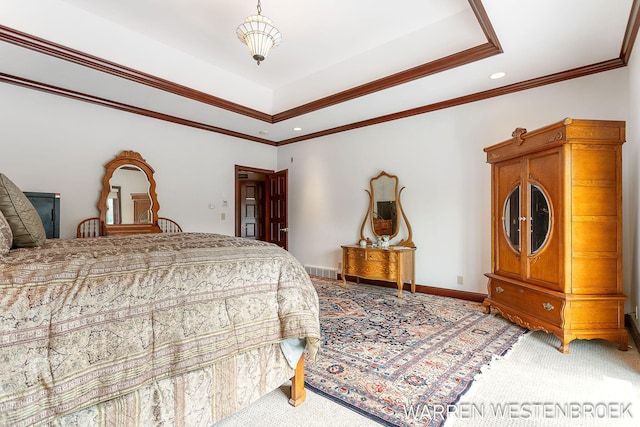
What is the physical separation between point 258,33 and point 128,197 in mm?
2995

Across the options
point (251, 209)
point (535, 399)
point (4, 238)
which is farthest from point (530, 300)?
point (251, 209)

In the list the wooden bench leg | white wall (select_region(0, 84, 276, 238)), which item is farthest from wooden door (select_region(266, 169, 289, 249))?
the wooden bench leg

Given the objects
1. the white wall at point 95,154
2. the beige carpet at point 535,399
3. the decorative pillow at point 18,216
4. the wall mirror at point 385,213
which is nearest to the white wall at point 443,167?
the wall mirror at point 385,213

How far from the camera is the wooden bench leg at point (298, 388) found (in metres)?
1.79

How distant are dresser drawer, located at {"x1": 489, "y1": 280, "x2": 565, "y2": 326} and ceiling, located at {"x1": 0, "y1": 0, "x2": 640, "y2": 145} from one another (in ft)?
7.45

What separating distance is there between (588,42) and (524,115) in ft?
3.05

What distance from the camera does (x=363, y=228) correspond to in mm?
5105

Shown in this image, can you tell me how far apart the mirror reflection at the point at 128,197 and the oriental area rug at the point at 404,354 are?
2.86 m

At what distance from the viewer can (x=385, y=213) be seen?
15.8 feet

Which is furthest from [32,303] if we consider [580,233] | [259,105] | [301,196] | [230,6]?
[301,196]

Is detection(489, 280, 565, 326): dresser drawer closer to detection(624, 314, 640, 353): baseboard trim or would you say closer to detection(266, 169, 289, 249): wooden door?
detection(624, 314, 640, 353): baseboard trim

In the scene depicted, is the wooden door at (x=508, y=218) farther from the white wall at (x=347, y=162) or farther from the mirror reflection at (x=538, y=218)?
the white wall at (x=347, y=162)

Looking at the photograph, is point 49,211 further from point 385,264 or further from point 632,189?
point 632,189

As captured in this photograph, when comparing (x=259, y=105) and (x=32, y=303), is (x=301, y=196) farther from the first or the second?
(x=32, y=303)
